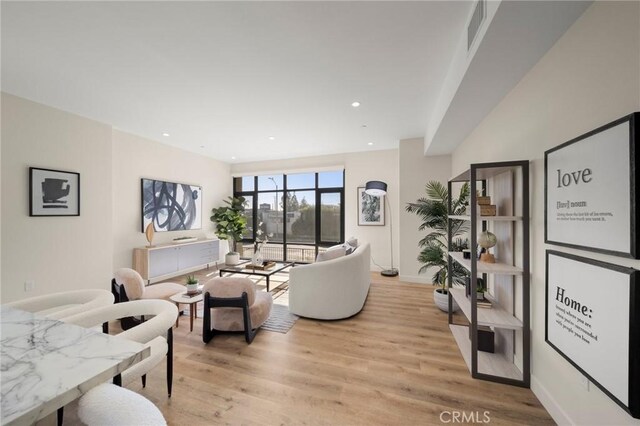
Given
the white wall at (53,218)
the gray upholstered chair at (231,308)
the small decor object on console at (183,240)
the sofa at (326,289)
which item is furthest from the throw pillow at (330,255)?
the white wall at (53,218)

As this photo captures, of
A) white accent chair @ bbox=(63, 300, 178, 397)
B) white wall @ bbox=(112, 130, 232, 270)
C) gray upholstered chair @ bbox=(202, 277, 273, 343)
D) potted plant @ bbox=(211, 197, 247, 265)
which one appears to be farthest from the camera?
potted plant @ bbox=(211, 197, 247, 265)

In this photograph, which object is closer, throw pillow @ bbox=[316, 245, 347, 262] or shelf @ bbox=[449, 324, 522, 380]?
shelf @ bbox=[449, 324, 522, 380]

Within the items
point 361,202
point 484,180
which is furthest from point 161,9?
point 361,202

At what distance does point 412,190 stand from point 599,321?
355 cm

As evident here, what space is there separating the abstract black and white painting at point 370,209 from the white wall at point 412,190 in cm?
88

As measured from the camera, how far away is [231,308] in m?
2.56

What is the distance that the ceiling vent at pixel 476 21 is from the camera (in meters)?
1.50

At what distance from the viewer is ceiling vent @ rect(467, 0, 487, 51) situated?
1.50 m

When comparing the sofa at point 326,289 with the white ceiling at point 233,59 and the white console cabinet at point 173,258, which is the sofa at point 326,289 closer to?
the white ceiling at point 233,59

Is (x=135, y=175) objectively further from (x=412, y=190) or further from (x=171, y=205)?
(x=412, y=190)

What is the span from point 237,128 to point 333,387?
3.83 m

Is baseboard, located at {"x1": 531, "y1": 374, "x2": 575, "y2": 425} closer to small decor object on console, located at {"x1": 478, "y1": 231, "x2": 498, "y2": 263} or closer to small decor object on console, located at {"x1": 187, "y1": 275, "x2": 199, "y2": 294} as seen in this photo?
small decor object on console, located at {"x1": 478, "y1": 231, "x2": 498, "y2": 263}

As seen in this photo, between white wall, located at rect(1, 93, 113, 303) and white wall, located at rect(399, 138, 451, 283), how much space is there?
507cm

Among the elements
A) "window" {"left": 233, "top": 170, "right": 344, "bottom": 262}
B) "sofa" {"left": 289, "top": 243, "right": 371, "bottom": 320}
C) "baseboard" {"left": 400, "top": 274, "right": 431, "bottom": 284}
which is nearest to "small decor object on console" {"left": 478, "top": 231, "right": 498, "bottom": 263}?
"sofa" {"left": 289, "top": 243, "right": 371, "bottom": 320}
